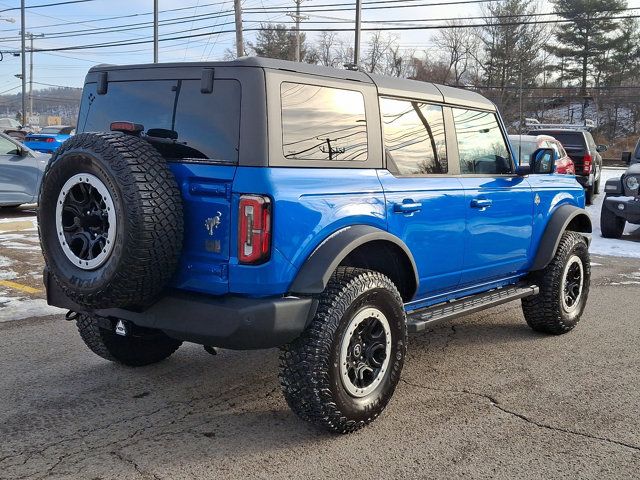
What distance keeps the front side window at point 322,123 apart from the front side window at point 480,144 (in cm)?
117

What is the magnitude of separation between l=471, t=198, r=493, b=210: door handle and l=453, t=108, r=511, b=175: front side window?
0.23 m

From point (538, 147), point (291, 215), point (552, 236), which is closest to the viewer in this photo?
point (291, 215)

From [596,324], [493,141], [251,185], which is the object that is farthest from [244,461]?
[596,324]

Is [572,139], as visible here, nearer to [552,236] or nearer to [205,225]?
[552,236]

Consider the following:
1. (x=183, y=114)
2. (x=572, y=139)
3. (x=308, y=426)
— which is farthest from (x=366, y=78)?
(x=572, y=139)

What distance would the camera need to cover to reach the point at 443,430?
3.84m

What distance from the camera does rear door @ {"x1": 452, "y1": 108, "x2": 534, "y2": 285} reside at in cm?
489

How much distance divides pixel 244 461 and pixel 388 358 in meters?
1.04

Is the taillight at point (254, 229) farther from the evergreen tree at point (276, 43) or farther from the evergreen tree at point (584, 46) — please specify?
the evergreen tree at point (584, 46)

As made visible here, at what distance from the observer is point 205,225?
348 cm

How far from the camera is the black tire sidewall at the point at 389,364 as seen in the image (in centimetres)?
361

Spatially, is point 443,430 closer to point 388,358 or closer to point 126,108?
point 388,358

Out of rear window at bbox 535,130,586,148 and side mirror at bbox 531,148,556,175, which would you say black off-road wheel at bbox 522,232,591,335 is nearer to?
side mirror at bbox 531,148,556,175

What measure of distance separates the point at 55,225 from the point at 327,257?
149 centimetres
